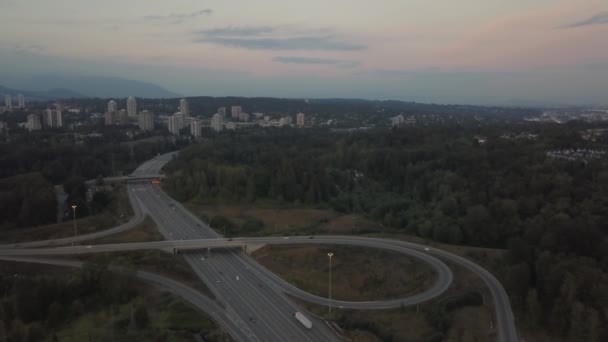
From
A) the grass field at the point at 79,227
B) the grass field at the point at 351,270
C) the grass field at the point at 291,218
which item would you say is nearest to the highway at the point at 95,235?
the grass field at the point at 79,227

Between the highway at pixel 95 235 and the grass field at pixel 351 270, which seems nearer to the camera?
the grass field at pixel 351 270

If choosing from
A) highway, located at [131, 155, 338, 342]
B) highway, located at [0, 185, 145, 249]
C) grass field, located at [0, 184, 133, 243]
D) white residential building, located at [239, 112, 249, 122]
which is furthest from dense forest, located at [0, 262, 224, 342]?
white residential building, located at [239, 112, 249, 122]

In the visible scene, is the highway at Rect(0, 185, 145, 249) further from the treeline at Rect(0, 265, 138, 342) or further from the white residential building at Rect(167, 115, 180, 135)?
the white residential building at Rect(167, 115, 180, 135)

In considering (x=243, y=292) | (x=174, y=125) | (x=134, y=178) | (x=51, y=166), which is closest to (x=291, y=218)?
(x=243, y=292)

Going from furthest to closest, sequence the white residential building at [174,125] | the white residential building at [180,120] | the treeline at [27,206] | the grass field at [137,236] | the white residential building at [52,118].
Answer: the white residential building at [180,120]
the white residential building at [174,125]
the white residential building at [52,118]
the treeline at [27,206]
the grass field at [137,236]

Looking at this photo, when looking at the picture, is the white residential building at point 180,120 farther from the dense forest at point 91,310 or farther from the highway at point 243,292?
the dense forest at point 91,310

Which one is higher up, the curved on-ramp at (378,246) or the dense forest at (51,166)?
the dense forest at (51,166)

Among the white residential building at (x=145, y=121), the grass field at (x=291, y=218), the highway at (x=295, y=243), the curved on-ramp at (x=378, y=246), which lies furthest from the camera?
the white residential building at (x=145, y=121)
